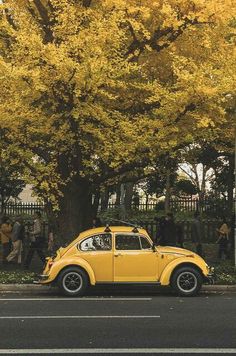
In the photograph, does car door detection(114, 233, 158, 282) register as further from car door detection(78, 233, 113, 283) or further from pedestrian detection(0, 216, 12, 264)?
pedestrian detection(0, 216, 12, 264)

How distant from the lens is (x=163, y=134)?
43.3ft

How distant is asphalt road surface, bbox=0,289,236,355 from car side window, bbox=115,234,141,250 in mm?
1074

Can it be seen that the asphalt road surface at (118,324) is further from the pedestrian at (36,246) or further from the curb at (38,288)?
the pedestrian at (36,246)

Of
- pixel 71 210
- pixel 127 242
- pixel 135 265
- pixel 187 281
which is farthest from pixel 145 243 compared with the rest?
pixel 71 210

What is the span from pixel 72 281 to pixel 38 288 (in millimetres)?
1444

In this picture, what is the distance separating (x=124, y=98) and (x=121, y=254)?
5.00 m

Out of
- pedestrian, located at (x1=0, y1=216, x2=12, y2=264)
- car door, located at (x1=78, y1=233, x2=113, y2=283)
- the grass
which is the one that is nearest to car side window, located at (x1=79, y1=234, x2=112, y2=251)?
car door, located at (x1=78, y1=233, x2=113, y2=283)

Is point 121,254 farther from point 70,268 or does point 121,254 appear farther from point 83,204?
point 83,204

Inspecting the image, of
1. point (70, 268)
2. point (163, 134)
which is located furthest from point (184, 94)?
point (70, 268)

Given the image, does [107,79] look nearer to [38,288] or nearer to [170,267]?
[170,267]

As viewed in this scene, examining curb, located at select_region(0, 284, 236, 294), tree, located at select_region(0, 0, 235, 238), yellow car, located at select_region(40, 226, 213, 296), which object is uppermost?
tree, located at select_region(0, 0, 235, 238)

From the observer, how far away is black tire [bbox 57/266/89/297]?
11617mm

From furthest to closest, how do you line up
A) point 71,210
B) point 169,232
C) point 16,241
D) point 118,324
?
1. point 16,241
2. point 169,232
3. point 71,210
4. point 118,324

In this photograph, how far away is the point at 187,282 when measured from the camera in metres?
11.7
